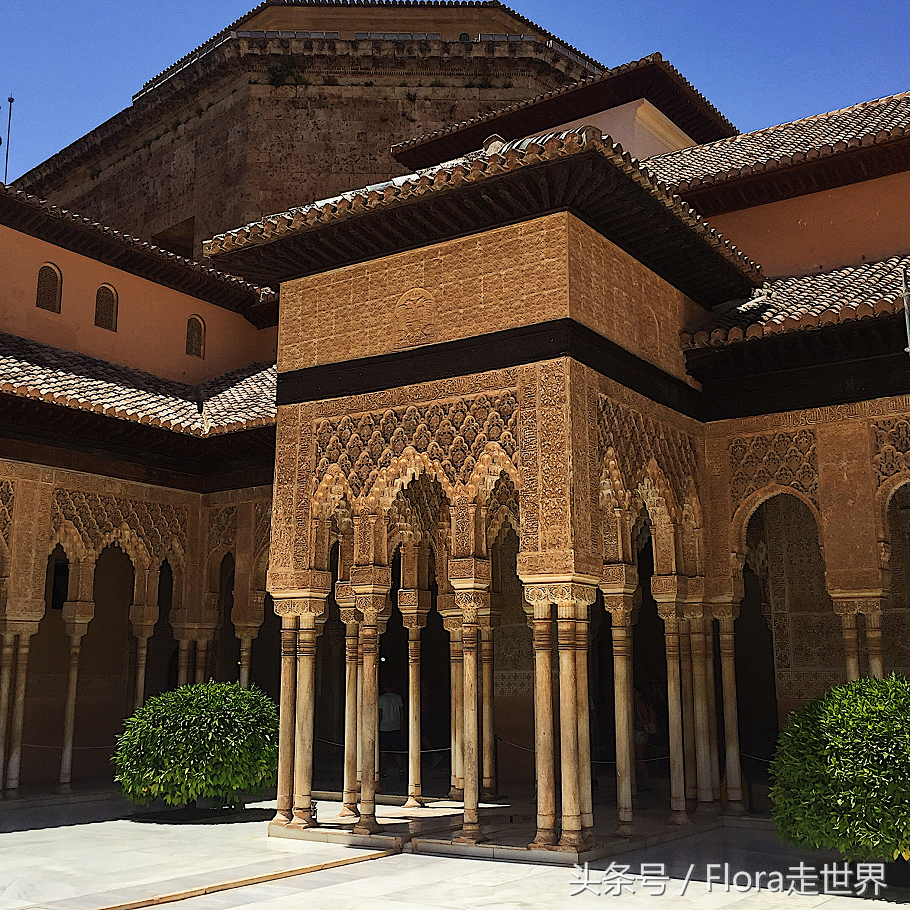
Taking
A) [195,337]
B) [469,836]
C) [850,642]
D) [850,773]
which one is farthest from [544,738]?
[195,337]

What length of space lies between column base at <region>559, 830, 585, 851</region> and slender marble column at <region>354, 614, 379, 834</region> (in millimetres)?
1842

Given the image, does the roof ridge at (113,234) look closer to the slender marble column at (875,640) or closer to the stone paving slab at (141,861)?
the stone paving slab at (141,861)

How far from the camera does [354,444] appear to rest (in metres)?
8.70

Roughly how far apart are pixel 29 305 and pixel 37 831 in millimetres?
6448

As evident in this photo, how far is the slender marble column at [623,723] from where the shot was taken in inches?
320

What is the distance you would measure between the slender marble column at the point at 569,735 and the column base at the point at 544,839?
2.5 inches

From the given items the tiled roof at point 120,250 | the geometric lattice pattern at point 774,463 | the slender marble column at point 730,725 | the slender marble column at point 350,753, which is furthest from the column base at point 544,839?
the tiled roof at point 120,250

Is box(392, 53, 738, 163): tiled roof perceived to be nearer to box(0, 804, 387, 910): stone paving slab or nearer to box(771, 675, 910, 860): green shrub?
box(771, 675, 910, 860): green shrub

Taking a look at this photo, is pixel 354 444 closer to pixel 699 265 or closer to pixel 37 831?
pixel 699 265

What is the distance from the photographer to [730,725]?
930 cm

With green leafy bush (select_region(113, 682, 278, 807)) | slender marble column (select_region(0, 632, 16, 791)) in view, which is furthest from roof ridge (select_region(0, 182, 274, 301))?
slender marble column (select_region(0, 632, 16, 791))

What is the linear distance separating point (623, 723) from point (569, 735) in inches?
46.1

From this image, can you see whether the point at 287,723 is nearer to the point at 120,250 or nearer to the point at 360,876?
the point at 360,876

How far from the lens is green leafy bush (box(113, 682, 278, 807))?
9805 mm
